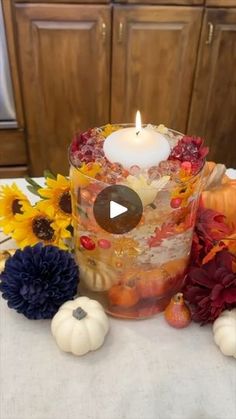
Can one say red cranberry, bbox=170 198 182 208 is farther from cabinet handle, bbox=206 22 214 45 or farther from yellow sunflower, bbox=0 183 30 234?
cabinet handle, bbox=206 22 214 45

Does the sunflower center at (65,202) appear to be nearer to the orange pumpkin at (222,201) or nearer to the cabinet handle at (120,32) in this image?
the orange pumpkin at (222,201)

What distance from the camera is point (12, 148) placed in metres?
1.79

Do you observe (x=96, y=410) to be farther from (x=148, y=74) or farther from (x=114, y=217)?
(x=148, y=74)

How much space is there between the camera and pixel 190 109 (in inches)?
69.9

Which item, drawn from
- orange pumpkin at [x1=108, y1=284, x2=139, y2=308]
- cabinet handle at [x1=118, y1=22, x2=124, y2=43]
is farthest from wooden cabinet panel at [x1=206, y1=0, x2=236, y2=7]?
orange pumpkin at [x1=108, y1=284, x2=139, y2=308]

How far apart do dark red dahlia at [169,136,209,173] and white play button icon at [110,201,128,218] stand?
103mm

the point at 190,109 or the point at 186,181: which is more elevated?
the point at 186,181

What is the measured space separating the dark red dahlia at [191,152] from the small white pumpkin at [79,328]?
0.23 meters

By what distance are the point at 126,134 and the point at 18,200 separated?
0.21m

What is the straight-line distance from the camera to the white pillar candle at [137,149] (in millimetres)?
517

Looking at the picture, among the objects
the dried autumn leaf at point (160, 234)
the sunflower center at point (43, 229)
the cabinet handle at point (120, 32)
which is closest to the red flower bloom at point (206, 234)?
the dried autumn leaf at point (160, 234)

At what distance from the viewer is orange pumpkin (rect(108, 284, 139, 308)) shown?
0.56 m

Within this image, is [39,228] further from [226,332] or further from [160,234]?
[226,332]

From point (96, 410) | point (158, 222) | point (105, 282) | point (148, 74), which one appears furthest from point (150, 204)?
point (148, 74)
